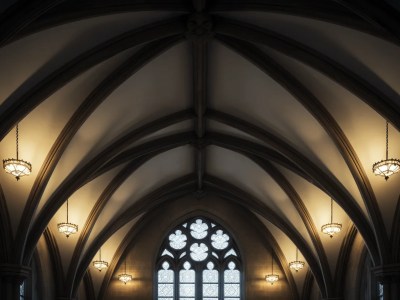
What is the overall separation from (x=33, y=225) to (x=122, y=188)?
5.95 meters

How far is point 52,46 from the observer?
45.5 feet

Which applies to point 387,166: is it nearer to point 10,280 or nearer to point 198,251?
point 10,280

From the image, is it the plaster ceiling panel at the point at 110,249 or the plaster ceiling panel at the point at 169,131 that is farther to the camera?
the plaster ceiling panel at the point at 110,249

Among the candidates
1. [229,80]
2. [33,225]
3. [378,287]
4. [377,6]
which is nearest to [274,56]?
[229,80]

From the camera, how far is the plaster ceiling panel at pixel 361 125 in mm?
15852

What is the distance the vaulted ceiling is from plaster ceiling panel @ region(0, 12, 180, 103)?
0.04 m

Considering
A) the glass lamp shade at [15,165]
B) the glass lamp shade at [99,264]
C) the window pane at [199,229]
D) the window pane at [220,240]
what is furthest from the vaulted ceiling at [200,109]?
the window pane at [199,229]

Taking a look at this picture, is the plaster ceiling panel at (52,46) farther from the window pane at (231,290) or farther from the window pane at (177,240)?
the window pane at (231,290)

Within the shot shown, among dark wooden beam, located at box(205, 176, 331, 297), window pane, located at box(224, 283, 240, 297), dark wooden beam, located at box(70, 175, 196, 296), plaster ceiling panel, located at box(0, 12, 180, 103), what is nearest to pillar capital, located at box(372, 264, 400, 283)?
dark wooden beam, located at box(205, 176, 331, 297)

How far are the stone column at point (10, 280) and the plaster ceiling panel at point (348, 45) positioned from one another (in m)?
9.01

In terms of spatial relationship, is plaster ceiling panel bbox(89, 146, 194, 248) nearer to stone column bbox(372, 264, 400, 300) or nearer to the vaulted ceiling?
the vaulted ceiling

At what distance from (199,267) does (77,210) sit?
7841mm

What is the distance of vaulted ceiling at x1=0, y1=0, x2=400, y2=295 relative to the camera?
13.6 metres

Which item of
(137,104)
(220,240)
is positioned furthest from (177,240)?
(137,104)
